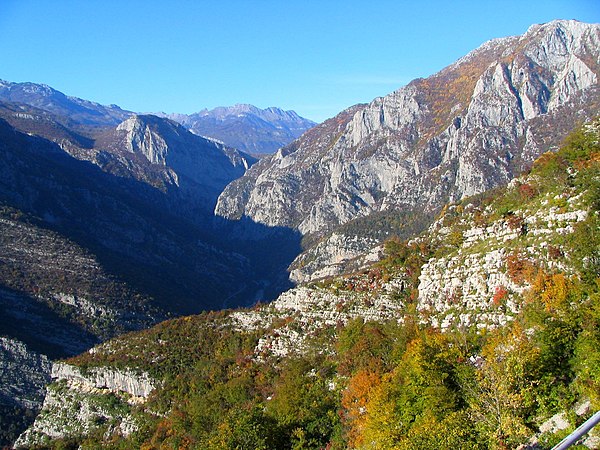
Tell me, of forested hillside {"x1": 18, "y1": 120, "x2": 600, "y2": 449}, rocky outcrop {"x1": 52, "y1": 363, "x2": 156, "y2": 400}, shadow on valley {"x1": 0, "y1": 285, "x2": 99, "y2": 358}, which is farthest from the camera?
shadow on valley {"x1": 0, "y1": 285, "x2": 99, "y2": 358}

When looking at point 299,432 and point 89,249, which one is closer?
point 299,432

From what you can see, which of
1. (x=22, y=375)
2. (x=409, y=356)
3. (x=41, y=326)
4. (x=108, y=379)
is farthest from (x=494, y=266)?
(x=41, y=326)

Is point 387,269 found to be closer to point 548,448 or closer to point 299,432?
point 299,432

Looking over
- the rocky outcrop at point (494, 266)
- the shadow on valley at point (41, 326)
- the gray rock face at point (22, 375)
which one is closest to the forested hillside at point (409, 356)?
the rocky outcrop at point (494, 266)

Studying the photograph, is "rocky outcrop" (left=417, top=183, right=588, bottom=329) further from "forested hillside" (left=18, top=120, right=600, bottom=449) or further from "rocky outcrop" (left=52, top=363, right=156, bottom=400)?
"rocky outcrop" (left=52, top=363, right=156, bottom=400)

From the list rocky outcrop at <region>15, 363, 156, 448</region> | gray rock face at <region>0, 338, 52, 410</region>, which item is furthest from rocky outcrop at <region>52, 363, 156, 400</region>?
gray rock face at <region>0, 338, 52, 410</region>

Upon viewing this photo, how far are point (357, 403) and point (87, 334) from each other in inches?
4376

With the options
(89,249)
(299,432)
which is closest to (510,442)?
(299,432)

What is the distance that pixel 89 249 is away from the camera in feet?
590

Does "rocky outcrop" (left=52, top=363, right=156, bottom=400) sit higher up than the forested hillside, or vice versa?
the forested hillside

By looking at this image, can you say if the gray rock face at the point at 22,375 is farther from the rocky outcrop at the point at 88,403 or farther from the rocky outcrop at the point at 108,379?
the rocky outcrop at the point at 108,379

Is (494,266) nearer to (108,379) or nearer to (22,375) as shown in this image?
(108,379)

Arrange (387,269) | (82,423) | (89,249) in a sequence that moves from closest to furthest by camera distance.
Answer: (387,269)
(82,423)
(89,249)

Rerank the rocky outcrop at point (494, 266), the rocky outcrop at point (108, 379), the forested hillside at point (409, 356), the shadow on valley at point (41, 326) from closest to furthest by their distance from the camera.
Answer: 1. the forested hillside at point (409, 356)
2. the rocky outcrop at point (494, 266)
3. the rocky outcrop at point (108, 379)
4. the shadow on valley at point (41, 326)
